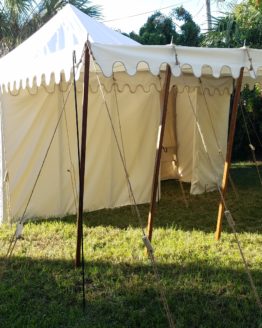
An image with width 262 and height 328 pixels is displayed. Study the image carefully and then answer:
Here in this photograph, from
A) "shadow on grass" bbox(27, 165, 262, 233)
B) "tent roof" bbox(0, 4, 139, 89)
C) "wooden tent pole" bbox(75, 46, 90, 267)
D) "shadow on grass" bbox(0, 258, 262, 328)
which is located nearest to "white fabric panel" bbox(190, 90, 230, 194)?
"shadow on grass" bbox(27, 165, 262, 233)

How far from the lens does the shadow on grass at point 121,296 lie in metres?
3.24

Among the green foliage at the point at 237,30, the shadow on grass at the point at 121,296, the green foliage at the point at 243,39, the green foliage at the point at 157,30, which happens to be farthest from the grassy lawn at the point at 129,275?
the green foliage at the point at 157,30

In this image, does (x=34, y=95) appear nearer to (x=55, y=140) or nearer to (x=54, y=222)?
(x=55, y=140)

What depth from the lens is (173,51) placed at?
406 cm

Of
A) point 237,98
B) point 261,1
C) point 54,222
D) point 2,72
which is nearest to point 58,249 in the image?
point 54,222

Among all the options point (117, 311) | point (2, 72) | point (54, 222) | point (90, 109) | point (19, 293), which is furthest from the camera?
point (90, 109)

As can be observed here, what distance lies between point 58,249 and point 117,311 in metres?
1.51

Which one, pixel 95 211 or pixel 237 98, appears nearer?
pixel 237 98

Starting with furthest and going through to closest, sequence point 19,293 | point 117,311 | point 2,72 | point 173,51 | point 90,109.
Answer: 1. point 90,109
2. point 2,72
3. point 173,51
4. point 19,293
5. point 117,311

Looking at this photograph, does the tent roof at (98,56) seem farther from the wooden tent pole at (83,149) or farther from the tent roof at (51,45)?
the wooden tent pole at (83,149)

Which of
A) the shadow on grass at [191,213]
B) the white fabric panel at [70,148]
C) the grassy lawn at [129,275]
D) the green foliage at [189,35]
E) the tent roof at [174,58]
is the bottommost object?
the shadow on grass at [191,213]

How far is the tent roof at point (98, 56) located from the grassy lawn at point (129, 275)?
5.50 feet

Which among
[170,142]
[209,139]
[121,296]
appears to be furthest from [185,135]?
[121,296]

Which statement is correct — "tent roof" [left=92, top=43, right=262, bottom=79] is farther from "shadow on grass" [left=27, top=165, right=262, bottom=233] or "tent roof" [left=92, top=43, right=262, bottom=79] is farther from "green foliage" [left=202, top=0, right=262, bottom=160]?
"green foliage" [left=202, top=0, right=262, bottom=160]
